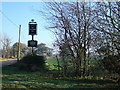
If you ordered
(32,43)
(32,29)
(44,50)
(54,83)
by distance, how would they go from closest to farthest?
(54,83) → (44,50) → (32,29) → (32,43)

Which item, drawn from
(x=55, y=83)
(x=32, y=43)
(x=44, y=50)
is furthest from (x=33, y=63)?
(x=55, y=83)

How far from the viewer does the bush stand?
1771 cm

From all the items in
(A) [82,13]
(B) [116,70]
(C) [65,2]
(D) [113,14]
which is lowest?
(B) [116,70]

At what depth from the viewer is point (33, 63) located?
18906 millimetres

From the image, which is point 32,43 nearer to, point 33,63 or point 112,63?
point 33,63

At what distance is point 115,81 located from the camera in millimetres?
8867

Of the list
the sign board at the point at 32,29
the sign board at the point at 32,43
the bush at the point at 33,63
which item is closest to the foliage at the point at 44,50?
the sign board at the point at 32,43

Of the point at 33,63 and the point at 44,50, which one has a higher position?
the point at 44,50

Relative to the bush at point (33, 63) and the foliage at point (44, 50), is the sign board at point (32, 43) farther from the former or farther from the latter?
the bush at point (33, 63)

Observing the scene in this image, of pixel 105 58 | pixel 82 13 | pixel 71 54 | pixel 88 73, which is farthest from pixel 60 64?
pixel 105 58

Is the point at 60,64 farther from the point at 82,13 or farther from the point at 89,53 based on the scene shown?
the point at 82,13

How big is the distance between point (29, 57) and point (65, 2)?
9541mm

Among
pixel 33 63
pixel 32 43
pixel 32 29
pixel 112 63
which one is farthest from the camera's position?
pixel 32 43

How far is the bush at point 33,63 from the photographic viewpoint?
17709 millimetres
